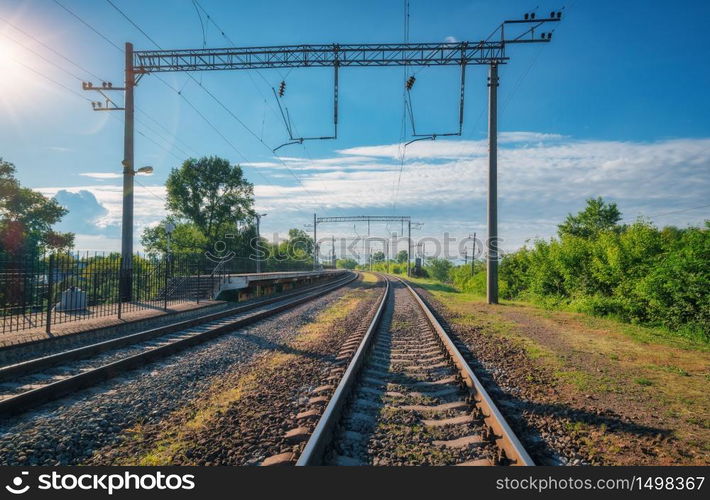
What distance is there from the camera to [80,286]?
507 inches

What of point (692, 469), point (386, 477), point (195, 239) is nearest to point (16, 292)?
point (386, 477)

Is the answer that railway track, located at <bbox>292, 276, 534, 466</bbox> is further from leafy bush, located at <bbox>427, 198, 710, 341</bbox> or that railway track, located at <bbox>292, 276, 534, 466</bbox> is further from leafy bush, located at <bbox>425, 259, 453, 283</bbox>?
leafy bush, located at <bbox>425, 259, 453, 283</bbox>

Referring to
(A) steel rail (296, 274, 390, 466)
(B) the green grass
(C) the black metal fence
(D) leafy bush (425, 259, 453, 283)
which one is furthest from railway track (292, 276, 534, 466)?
(D) leafy bush (425, 259, 453, 283)

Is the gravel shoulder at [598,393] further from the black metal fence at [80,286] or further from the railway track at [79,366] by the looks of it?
the black metal fence at [80,286]

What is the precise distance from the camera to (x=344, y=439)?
3.57 metres

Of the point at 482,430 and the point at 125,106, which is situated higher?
the point at 125,106

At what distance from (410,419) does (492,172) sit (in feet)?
47.0

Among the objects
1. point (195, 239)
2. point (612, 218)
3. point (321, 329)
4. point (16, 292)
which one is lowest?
point (321, 329)

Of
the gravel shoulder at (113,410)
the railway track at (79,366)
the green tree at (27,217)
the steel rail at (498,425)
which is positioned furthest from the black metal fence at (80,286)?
the green tree at (27,217)

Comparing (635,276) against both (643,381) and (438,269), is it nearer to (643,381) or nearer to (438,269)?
(643,381)

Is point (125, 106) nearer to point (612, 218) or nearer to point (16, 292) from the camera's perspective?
point (16, 292)

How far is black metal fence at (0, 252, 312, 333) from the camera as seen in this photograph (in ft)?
30.7

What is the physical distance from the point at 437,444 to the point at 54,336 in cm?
893

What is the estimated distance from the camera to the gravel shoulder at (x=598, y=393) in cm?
347
